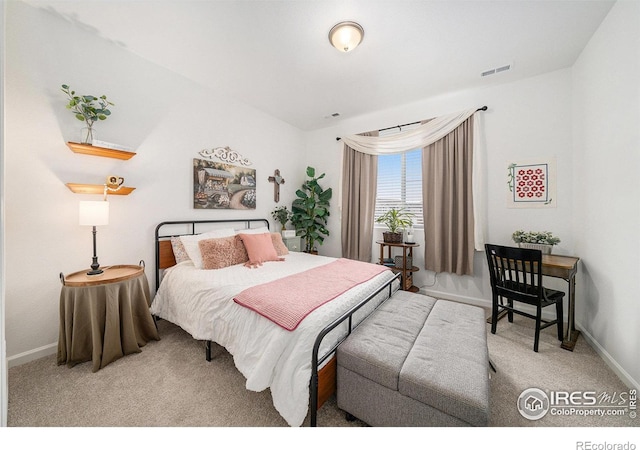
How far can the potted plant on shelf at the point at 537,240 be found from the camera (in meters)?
2.59

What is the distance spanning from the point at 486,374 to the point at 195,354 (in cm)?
219

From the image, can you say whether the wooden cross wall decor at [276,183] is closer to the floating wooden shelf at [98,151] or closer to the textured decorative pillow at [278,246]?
the textured decorative pillow at [278,246]

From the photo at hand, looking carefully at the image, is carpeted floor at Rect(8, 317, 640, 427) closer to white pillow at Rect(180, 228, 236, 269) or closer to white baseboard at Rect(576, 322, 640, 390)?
white baseboard at Rect(576, 322, 640, 390)

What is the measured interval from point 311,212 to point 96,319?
308 centimetres

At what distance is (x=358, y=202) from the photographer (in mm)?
4059

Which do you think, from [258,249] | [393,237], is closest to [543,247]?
[393,237]

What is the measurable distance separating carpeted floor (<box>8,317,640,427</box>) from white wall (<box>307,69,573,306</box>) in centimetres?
116

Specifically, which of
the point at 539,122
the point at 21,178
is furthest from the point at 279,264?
the point at 539,122

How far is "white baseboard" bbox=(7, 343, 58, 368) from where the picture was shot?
73.6 inches

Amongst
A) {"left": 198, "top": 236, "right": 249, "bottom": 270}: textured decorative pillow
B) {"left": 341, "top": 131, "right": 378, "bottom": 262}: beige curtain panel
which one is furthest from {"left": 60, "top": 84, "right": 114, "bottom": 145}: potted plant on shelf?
A: {"left": 341, "top": 131, "right": 378, "bottom": 262}: beige curtain panel

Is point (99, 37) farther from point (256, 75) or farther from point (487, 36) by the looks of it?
point (487, 36)

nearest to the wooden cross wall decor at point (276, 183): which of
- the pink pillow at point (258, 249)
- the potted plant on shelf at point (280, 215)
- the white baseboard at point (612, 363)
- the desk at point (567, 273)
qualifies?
the potted plant on shelf at point (280, 215)

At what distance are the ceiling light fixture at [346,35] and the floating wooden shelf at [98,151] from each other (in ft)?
7.18

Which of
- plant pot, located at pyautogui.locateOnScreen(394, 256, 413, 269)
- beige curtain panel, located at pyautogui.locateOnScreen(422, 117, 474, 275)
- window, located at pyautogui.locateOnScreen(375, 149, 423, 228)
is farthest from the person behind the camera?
window, located at pyautogui.locateOnScreen(375, 149, 423, 228)
